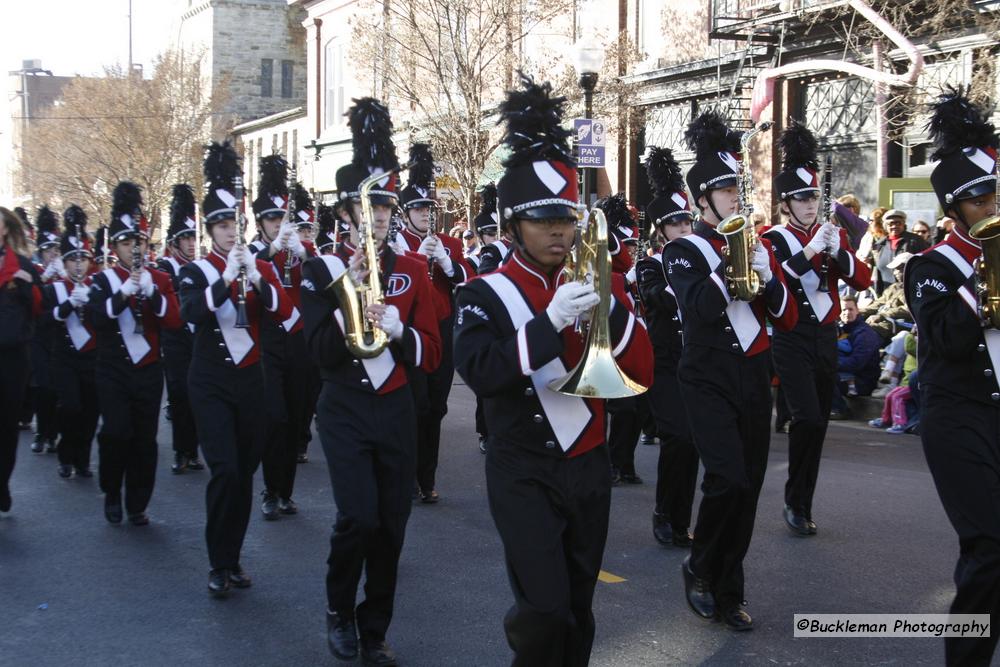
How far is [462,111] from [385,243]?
57.2 ft

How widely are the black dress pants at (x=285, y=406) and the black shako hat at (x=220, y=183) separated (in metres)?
1.61

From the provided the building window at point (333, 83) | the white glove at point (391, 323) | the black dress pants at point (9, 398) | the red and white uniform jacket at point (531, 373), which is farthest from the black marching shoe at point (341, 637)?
the building window at point (333, 83)

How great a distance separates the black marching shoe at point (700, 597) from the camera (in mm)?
5922

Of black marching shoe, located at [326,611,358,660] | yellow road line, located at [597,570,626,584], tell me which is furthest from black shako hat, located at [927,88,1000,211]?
black marching shoe, located at [326,611,358,660]

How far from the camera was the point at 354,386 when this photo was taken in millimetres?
5535

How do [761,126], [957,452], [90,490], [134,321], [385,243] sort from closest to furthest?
[957,452] < [385,243] < [761,126] < [134,321] < [90,490]

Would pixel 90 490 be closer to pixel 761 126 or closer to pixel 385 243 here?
pixel 385 243

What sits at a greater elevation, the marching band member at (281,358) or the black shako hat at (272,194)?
the black shako hat at (272,194)

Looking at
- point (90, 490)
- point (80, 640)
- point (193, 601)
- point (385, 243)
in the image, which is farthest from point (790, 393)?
point (90, 490)

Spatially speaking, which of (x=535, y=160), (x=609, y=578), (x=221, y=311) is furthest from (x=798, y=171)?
(x=535, y=160)

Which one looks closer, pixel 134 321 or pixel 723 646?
pixel 723 646

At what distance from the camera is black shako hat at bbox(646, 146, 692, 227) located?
29.3 feet

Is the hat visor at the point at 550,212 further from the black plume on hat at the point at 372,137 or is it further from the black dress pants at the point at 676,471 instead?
the black dress pants at the point at 676,471

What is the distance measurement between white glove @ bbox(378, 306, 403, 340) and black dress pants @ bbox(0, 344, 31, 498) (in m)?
4.28
